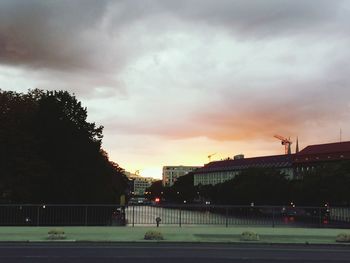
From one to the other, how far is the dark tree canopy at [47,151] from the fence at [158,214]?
16.9 meters

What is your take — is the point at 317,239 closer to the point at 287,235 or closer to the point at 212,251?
the point at 287,235

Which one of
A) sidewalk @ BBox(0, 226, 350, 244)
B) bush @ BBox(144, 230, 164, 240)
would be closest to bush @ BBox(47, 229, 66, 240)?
sidewalk @ BBox(0, 226, 350, 244)

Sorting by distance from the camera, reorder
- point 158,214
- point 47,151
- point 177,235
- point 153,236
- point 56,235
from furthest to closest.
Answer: point 47,151
point 158,214
point 177,235
point 153,236
point 56,235

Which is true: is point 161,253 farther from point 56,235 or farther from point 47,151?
point 47,151

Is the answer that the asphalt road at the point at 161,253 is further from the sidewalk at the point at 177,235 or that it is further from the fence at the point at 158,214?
the fence at the point at 158,214

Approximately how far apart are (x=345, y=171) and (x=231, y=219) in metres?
83.2

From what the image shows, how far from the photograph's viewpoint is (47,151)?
193ft

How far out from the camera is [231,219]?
117ft

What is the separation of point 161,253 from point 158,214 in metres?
17.4

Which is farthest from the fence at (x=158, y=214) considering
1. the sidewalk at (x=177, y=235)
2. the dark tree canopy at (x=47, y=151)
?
the dark tree canopy at (x=47, y=151)

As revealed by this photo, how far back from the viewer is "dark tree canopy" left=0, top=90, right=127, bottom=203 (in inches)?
2021

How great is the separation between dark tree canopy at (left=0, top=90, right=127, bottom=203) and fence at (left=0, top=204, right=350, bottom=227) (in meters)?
16.9

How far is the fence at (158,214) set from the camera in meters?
32.6

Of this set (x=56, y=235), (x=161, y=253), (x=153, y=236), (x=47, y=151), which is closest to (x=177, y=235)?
(x=153, y=236)
